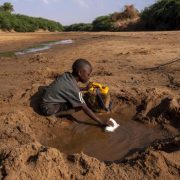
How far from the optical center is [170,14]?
27.4 m

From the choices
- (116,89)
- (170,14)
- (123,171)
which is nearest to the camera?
(123,171)

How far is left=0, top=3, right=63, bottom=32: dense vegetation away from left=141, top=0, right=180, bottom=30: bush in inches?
585

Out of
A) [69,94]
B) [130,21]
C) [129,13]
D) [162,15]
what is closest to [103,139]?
[69,94]

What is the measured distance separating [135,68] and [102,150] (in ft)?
13.0

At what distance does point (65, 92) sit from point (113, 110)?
103 centimetres

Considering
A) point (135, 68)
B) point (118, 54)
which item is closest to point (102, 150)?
point (135, 68)

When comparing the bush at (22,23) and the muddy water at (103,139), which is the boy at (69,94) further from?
the bush at (22,23)

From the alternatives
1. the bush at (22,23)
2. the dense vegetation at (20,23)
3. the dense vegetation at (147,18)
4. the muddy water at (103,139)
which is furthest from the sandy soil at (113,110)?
the dense vegetation at (20,23)

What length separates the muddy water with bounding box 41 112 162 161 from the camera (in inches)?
181

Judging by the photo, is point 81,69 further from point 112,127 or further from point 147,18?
point 147,18

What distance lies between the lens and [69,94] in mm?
5211

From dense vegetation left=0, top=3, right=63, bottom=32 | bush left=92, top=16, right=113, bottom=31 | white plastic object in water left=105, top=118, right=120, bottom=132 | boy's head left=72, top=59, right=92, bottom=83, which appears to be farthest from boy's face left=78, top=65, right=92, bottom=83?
dense vegetation left=0, top=3, right=63, bottom=32

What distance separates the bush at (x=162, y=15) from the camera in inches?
1045

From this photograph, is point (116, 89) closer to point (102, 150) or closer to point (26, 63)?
point (102, 150)
